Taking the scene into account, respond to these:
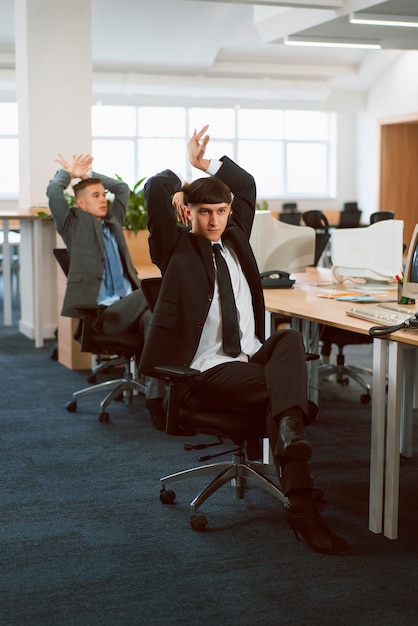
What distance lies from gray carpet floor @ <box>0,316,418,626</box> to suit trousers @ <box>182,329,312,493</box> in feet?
1.15

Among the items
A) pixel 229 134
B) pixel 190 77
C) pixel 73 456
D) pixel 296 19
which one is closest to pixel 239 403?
pixel 73 456

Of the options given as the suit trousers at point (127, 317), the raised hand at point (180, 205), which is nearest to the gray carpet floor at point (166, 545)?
the suit trousers at point (127, 317)

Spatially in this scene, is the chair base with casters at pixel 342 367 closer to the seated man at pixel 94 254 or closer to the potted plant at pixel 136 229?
the seated man at pixel 94 254

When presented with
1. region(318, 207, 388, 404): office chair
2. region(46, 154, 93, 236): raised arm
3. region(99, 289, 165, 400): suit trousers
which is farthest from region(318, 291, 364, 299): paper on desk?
region(46, 154, 93, 236): raised arm

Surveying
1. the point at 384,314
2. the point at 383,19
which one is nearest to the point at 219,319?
the point at 384,314

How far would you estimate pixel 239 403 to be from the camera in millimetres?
3074

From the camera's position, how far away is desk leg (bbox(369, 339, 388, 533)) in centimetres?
315

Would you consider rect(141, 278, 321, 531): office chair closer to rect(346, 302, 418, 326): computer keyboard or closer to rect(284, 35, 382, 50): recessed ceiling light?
rect(346, 302, 418, 326): computer keyboard

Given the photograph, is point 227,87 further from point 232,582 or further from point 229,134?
point 232,582

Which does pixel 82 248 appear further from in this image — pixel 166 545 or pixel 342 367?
pixel 166 545

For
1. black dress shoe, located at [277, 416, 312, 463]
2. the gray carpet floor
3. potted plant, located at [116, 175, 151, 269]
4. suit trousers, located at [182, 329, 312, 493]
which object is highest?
potted plant, located at [116, 175, 151, 269]

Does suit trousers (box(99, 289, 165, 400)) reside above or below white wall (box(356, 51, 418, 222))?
below

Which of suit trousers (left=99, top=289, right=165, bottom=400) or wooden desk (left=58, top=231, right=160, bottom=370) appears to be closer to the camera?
suit trousers (left=99, top=289, right=165, bottom=400)

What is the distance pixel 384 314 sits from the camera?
11.2 ft
